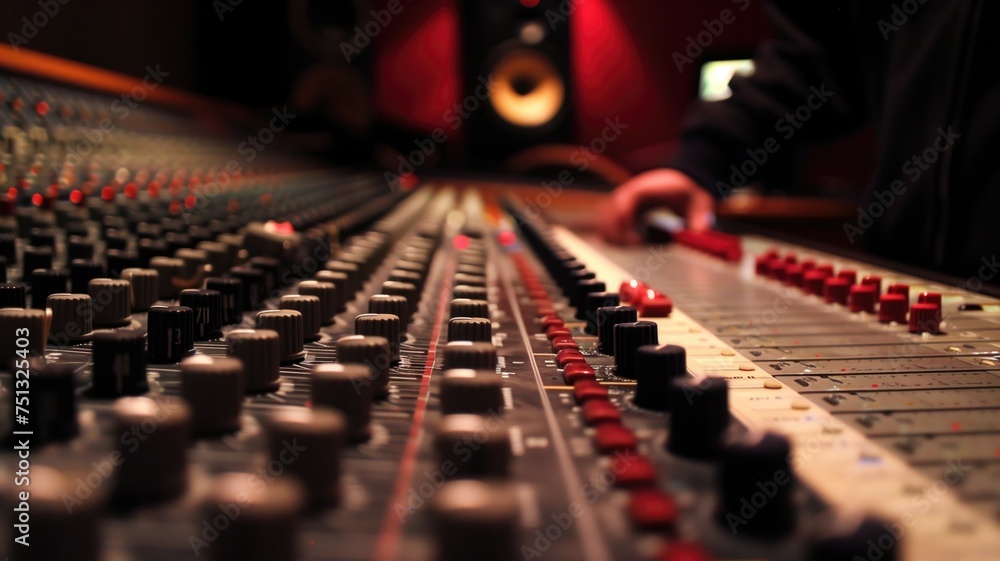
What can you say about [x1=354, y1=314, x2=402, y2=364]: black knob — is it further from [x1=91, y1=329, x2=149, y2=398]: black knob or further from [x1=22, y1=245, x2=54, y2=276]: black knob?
[x1=22, y1=245, x2=54, y2=276]: black knob

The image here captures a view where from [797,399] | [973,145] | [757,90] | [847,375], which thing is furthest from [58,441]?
[757,90]

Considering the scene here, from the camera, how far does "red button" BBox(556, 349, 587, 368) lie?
2.79 feet

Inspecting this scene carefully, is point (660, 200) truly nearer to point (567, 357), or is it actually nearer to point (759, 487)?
point (567, 357)

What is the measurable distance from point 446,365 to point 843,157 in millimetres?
6760

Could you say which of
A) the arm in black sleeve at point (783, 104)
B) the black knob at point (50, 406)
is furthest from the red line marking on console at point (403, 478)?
the arm in black sleeve at point (783, 104)

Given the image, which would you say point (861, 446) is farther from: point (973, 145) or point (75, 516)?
point (973, 145)

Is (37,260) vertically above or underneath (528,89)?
underneath

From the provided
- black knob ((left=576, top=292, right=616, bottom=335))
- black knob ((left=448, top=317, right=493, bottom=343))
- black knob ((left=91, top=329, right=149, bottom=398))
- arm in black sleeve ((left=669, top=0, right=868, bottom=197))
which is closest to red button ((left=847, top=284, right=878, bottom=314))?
black knob ((left=576, top=292, right=616, bottom=335))

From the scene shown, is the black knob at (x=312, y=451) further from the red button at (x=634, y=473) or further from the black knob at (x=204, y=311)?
the black knob at (x=204, y=311)

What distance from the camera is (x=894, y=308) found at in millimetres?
1090

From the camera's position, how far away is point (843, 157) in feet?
22.1

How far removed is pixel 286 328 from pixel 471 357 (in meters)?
0.22

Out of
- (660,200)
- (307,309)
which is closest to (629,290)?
(307,309)

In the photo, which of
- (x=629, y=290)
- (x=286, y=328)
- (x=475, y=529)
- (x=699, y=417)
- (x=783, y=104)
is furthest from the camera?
(x=783, y=104)
